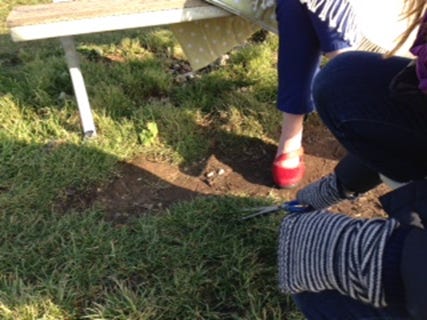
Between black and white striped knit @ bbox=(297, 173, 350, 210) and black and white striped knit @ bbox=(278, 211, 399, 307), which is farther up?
black and white striped knit @ bbox=(278, 211, 399, 307)

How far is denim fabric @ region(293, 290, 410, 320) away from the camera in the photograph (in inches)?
34.0

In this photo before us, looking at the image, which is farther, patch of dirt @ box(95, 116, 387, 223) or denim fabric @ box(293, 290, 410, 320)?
patch of dirt @ box(95, 116, 387, 223)

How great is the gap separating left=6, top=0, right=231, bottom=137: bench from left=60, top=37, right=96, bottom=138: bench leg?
74mm

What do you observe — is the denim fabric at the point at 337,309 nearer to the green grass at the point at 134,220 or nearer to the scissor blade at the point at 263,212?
the green grass at the point at 134,220

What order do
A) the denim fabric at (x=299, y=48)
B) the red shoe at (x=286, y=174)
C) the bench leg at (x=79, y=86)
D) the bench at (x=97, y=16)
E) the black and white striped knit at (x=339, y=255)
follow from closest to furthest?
the black and white striped knit at (x=339, y=255) < the denim fabric at (x=299, y=48) < the bench at (x=97, y=16) < the red shoe at (x=286, y=174) < the bench leg at (x=79, y=86)

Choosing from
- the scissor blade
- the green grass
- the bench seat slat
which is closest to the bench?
the bench seat slat

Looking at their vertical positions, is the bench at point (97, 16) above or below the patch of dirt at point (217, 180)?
above

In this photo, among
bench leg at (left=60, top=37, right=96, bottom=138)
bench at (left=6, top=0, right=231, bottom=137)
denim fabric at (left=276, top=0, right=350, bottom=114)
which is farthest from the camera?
bench leg at (left=60, top=37, right=96, bottom=138)

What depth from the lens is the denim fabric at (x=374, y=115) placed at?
4.10 ft

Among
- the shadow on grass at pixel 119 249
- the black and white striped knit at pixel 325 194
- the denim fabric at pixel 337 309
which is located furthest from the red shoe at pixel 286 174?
the denim fabric at pixel 337 309

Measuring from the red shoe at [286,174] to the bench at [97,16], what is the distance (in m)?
0.58

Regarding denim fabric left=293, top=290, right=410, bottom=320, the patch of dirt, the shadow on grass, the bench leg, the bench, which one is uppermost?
the bench

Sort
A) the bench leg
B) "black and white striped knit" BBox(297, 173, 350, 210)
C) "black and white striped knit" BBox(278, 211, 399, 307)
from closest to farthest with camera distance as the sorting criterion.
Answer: "black and white striped knit" BBox(278, 211, 399, 307) < "black and white striped knit" BBox(297, 173, 350, 210) < the bench leg

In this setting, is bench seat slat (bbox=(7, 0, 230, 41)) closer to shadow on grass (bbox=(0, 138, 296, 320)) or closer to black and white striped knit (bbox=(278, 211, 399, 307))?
shadow on grass (bbox=(0, 138, 296, 320))
